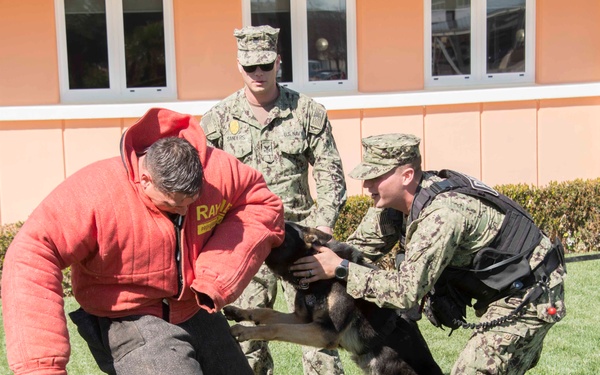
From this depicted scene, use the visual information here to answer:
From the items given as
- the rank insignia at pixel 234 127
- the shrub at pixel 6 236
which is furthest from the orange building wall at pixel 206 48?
the rank insignia at pixel 234 127

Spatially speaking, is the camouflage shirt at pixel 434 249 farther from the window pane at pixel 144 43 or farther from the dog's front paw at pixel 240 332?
the window pane at pixel 144 43

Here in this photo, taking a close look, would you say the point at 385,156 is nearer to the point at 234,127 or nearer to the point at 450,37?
the point at 234,127

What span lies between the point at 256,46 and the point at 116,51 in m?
4.69

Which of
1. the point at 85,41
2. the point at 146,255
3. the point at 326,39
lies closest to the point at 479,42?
the point at 326,39

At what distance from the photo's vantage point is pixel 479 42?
10.4 metres

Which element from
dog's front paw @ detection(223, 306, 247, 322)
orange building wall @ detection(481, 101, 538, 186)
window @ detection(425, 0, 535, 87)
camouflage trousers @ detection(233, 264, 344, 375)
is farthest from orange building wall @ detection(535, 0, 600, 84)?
dog's front paw @ detection(223, 306, 247, 322)

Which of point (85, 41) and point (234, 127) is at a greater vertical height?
point (85, 41)

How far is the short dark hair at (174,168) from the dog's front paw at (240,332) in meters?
1.16

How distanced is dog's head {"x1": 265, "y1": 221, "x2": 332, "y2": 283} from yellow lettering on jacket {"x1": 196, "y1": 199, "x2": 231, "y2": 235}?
26.8 inches

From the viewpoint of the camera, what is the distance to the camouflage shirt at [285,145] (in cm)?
528

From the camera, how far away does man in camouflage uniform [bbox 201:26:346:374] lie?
17.3 ft

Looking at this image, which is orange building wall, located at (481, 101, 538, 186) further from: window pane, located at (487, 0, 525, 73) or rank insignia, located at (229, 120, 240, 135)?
rank insignia, located at (229, 120, 240, 135)

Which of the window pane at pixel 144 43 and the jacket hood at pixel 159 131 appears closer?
the jacket hood at pixel 159 131

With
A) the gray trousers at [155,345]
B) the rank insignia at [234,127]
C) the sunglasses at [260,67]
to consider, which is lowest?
the gray trousers at [155,345]
